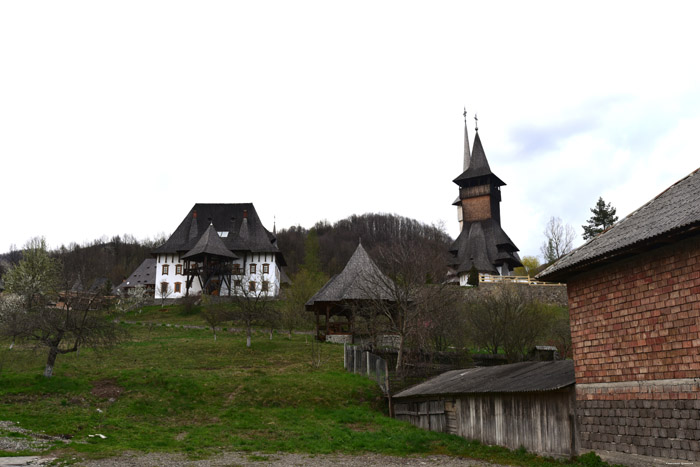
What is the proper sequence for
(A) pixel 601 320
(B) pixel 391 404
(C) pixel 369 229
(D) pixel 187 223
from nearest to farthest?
(A) pixel 601 320 < (B) pixel 391 404 < (D) pixel 187 223 < (C) pixel 369 229

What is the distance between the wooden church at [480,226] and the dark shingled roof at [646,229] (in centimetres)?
4169

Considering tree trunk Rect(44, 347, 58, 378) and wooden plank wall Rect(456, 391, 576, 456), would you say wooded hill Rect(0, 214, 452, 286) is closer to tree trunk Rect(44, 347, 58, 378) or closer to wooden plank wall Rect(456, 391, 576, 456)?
tree trunk Rect(44, 347, 58, 378)

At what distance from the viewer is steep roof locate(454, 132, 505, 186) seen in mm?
62812

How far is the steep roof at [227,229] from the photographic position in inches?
2435

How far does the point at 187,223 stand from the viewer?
6481cm

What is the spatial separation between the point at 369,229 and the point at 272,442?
100 m

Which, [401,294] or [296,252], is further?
[296,252]

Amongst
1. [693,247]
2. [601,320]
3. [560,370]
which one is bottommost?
[560,370]

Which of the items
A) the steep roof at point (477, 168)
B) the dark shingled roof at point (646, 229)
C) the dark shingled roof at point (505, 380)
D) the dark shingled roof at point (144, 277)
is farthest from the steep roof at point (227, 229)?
the dark shingled roof at point (646, 229)

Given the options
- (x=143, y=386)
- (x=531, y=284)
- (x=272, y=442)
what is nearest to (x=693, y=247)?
(x=272, y=442)

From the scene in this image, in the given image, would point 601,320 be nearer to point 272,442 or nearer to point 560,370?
point 560,370

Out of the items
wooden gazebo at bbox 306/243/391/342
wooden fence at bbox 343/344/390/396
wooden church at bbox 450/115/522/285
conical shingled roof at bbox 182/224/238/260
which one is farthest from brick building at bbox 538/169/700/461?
conical shingled roof at bbox 182/224/238/260

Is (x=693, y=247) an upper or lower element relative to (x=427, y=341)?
upper

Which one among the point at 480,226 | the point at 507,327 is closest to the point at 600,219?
the point at 480,226
